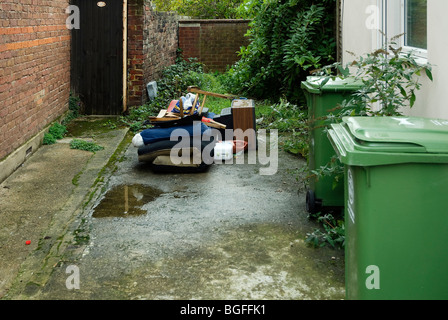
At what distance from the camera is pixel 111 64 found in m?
10.7

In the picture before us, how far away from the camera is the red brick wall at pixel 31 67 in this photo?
22.6 feet

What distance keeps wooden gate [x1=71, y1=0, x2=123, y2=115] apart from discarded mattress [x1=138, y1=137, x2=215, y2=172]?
13.1 ft

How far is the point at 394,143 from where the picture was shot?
291 centimetres

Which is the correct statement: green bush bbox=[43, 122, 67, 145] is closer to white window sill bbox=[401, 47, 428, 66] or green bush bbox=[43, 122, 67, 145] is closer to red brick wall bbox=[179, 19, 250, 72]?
white window sill bbox=[401, 47, 428, 66]

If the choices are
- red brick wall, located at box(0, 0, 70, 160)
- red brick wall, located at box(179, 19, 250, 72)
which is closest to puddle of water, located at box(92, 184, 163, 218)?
red brick wall, located at box(0, 0, 70, 160)

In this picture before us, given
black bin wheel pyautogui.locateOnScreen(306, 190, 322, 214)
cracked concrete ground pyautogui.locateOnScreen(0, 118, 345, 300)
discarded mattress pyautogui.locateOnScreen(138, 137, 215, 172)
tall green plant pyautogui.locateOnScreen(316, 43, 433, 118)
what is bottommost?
cracked concrete ground pyautogui.locateOnScreen(0, 118, 345, 300)

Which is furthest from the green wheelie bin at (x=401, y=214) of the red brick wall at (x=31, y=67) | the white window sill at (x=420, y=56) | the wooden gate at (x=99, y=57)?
the wooden gate at (x=99, y=57)

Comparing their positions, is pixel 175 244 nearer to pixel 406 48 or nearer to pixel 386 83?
pixel 386 83

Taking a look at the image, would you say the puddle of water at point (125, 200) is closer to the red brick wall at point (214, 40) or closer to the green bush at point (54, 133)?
the green bush at point (54, 133)

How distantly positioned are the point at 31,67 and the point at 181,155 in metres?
2.70

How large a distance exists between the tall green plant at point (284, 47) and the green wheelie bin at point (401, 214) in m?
6.61

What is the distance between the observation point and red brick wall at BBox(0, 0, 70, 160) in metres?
6.89

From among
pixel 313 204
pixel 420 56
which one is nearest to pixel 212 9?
pixel 420 56

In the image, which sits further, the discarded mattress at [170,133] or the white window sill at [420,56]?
the discarded mattress at [170,133]
